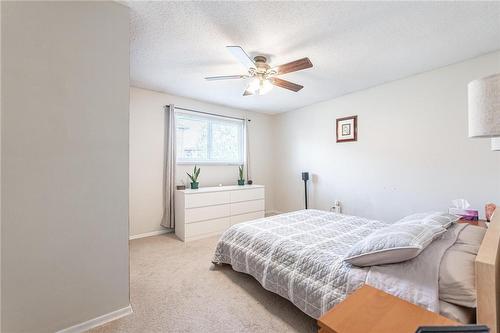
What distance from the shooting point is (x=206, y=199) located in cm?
344

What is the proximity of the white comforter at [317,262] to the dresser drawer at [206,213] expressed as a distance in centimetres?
113

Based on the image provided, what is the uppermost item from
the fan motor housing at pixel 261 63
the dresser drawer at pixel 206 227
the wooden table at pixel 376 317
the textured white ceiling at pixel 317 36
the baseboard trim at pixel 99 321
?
the textured white ceiling at pixel 317 36

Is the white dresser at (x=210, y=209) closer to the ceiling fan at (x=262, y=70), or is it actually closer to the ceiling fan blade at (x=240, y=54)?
the ceiling fan at (x=262, y=70)

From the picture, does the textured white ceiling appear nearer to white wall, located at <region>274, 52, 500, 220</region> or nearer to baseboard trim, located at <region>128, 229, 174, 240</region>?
white wall, located at <region>274, 52, 500, 220</region>

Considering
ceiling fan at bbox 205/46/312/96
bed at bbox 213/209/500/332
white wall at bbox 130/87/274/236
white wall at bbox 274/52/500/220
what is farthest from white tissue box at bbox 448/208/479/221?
white wall at bbox 130/87/274/236

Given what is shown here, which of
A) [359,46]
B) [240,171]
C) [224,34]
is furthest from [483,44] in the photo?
[240,171]

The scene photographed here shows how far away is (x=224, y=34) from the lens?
1.97 m

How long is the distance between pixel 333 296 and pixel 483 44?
2891mm

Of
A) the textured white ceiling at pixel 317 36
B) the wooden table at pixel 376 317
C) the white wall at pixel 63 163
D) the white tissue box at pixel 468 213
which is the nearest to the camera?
the wooden table at pixel 376 317

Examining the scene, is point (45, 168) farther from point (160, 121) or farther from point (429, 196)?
point (429, 196)

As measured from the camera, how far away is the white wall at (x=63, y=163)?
1.26m

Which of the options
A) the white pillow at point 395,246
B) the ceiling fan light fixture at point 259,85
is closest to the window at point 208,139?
the ceiling fan light fixture at point 259,85

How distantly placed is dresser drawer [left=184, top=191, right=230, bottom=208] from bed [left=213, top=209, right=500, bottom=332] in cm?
118

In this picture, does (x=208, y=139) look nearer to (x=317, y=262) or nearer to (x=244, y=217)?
(x=244, y=217)
